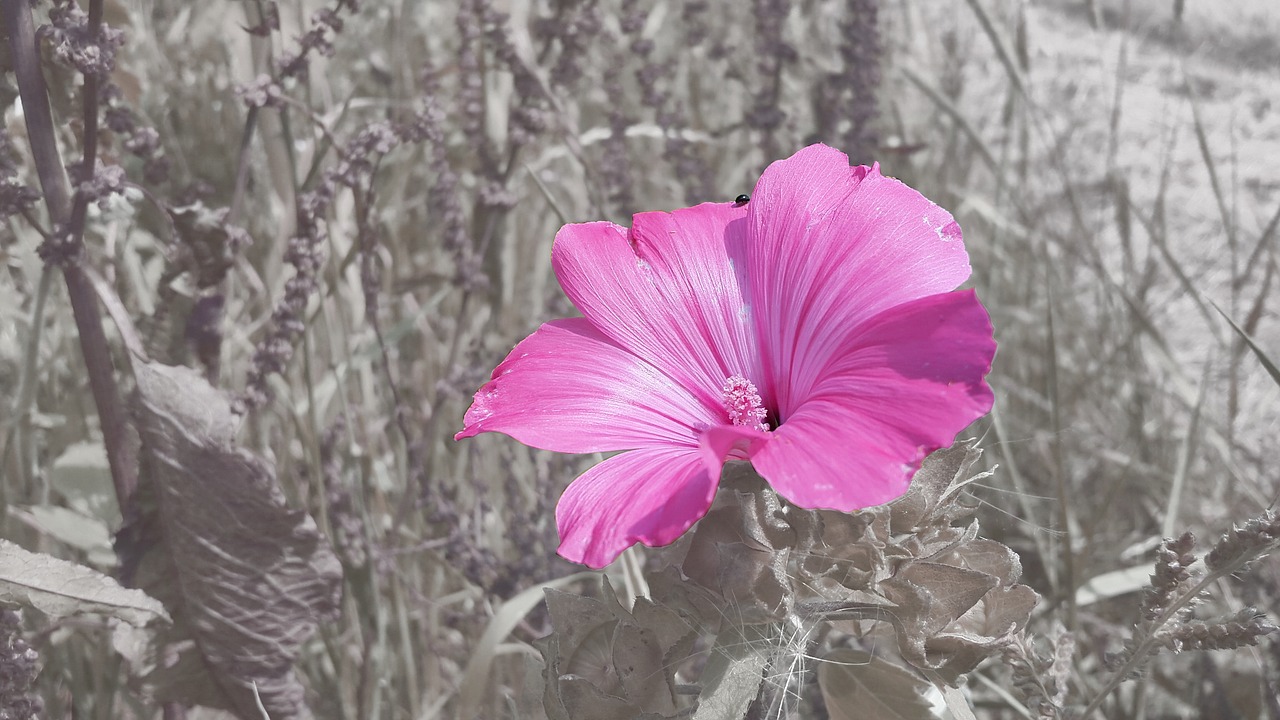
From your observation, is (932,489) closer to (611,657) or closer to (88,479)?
(611,657)

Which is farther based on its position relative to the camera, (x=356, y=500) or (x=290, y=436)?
(x=290, y=436)

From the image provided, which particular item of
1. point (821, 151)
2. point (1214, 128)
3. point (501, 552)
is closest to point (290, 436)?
point (501, 552)

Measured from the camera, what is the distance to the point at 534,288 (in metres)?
2.61

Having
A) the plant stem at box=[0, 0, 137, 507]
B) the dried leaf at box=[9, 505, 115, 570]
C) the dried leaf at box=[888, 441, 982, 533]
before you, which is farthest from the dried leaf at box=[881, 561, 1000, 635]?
the dried leaf at box=[9, 505, 115, 570]

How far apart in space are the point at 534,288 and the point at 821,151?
1.61 m

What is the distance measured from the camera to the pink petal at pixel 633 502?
77 centimetres

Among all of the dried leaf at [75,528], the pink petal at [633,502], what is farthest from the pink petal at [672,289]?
the dried leaf at [75,528]

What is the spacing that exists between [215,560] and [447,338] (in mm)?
1084

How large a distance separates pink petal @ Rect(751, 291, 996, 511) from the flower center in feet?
0.27

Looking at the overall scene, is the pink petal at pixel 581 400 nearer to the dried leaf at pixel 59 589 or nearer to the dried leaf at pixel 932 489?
the dried leaf at pixel 932 489

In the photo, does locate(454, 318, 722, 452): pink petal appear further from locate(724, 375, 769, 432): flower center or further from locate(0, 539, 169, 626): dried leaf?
locate(0, 539, 169, 626): dried leaf

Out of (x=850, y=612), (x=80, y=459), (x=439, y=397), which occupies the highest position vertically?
(x=80, y=459)

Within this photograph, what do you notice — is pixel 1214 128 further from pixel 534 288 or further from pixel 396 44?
pixel 396 44

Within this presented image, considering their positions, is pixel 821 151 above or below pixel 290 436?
above
